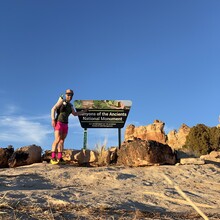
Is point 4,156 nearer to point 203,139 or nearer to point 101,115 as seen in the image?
point 101,115

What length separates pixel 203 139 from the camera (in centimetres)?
3175

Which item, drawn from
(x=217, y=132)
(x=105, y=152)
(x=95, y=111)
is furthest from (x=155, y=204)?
(x=217, y=132)

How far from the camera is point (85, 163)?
14234 mm

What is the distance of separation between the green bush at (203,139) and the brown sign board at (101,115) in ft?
52.0

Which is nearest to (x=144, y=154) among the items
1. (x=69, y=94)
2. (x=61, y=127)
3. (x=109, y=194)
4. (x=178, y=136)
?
(x=61, y=127)

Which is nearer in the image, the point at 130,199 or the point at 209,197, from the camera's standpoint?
the point at 130,199

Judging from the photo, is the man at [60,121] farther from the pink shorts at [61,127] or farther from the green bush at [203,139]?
the green bush at [203,139]

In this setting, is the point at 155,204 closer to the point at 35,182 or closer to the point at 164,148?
the point at 35,182

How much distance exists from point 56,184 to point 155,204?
3.11 meters

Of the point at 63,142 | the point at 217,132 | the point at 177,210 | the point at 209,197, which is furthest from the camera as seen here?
the point at 217,132

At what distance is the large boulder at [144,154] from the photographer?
11.8m

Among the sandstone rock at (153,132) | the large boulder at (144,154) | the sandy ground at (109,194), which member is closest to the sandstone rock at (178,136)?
the sandstone rock at (153,132)

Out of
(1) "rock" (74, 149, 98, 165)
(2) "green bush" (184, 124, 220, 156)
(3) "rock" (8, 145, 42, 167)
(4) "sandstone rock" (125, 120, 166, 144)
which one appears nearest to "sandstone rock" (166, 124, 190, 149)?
(4) "sandstone rock" (125, 120, 166, 144)

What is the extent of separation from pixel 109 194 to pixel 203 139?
2701 centimetres
